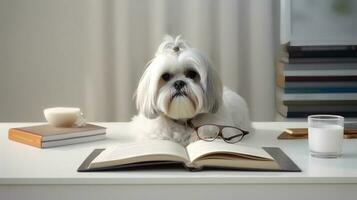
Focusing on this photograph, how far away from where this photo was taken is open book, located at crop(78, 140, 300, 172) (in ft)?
3.32

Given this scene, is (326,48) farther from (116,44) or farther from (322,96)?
(116,44)

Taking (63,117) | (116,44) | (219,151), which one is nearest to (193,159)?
(219,151)

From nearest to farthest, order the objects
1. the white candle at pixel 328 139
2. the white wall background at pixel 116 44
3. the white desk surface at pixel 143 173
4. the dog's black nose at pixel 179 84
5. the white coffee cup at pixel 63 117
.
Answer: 1. the white desk surface at pixel 143 173
2. the white candle at pixel 328 139
3. the dog's black nose at pixel 179 84
4. the white coffee cup at pixel 63 117
5. the white wall background at pixel 116 44

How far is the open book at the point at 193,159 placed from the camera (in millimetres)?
1012

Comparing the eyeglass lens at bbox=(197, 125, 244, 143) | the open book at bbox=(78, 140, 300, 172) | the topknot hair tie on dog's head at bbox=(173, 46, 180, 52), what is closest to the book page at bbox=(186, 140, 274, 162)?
the open book at bbox=(78, 140, 300, 172)

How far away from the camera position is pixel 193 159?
1040mm

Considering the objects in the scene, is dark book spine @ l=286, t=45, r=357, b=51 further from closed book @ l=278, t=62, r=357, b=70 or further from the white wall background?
the white wall background

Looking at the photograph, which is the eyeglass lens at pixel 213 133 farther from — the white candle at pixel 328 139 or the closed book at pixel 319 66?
the closed book at pixel 319 66

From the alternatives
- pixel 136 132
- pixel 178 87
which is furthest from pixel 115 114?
pixel 178 87

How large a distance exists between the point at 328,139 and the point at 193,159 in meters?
0.30

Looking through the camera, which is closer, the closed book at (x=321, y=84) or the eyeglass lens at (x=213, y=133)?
the eyeglass lens at (x=213, y=133)

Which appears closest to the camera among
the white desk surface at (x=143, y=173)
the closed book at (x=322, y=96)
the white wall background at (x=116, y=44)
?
the white desk surface at (x=143, y=173)

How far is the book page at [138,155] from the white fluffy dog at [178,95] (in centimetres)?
17

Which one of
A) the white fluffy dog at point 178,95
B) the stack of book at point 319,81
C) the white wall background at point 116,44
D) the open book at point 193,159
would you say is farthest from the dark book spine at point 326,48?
the open book at point 193,159
